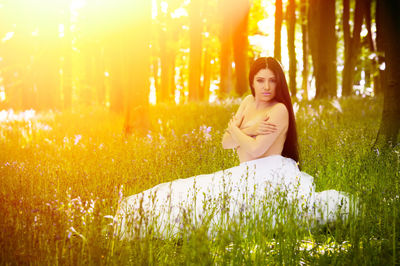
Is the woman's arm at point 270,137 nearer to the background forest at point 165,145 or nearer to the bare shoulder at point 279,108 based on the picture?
Result: the bare shoulder at point 279,108

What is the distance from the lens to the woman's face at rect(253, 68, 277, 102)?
455 centimetres

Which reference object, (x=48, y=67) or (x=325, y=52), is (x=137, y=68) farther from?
(x=48, y=67)

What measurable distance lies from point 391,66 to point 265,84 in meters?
2.77

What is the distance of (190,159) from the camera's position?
19.8 ft

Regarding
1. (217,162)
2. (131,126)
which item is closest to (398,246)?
(217,162)

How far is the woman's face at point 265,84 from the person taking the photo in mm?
4551

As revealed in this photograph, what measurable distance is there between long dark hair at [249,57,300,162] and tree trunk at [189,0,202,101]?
15.5m

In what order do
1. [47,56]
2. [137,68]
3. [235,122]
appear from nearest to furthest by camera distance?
[235,122], [137,68], [47,56]

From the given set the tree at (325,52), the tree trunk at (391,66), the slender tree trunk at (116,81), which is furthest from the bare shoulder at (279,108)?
the slender tree trunk at (116,81)

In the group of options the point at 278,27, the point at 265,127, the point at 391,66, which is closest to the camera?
the point at 265,127

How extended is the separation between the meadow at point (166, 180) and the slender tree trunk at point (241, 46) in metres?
7.19

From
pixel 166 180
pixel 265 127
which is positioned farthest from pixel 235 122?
pixel 166 180

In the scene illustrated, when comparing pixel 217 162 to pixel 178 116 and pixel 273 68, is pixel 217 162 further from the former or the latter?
pixel 178 116

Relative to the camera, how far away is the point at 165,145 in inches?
288
